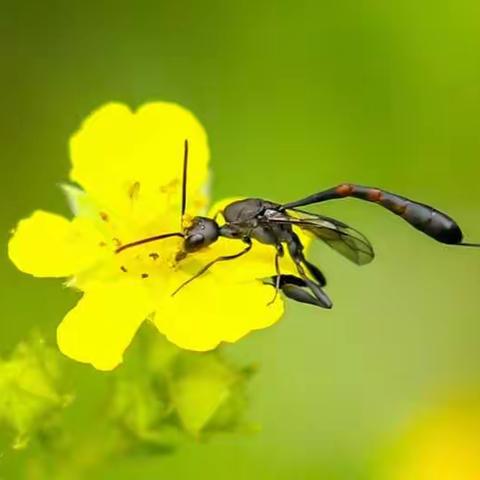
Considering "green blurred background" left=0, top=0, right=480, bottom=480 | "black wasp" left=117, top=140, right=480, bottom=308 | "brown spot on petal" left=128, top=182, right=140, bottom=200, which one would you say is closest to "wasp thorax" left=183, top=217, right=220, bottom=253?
"black wasp" left=117, top=140, right=480, bottom=308

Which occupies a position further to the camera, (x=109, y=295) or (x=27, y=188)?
(x=27, y=188)

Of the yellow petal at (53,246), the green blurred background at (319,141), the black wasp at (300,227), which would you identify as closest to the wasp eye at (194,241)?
the black wasp at (300,227)

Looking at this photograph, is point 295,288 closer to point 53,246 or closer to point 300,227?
point 300,227

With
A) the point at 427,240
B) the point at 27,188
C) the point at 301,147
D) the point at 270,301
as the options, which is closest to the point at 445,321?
the point at 427,240

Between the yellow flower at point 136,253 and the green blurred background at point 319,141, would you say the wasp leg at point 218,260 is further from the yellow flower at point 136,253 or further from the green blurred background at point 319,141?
the green blurred background at point 319,141

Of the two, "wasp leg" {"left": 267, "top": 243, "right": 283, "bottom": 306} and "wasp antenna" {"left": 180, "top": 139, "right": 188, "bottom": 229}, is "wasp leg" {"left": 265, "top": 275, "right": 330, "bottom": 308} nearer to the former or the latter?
"wasp leg" {"left": 267, "top": 243, "right": 283, "bottom": 306}

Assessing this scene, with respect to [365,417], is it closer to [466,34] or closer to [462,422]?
[462,422]
